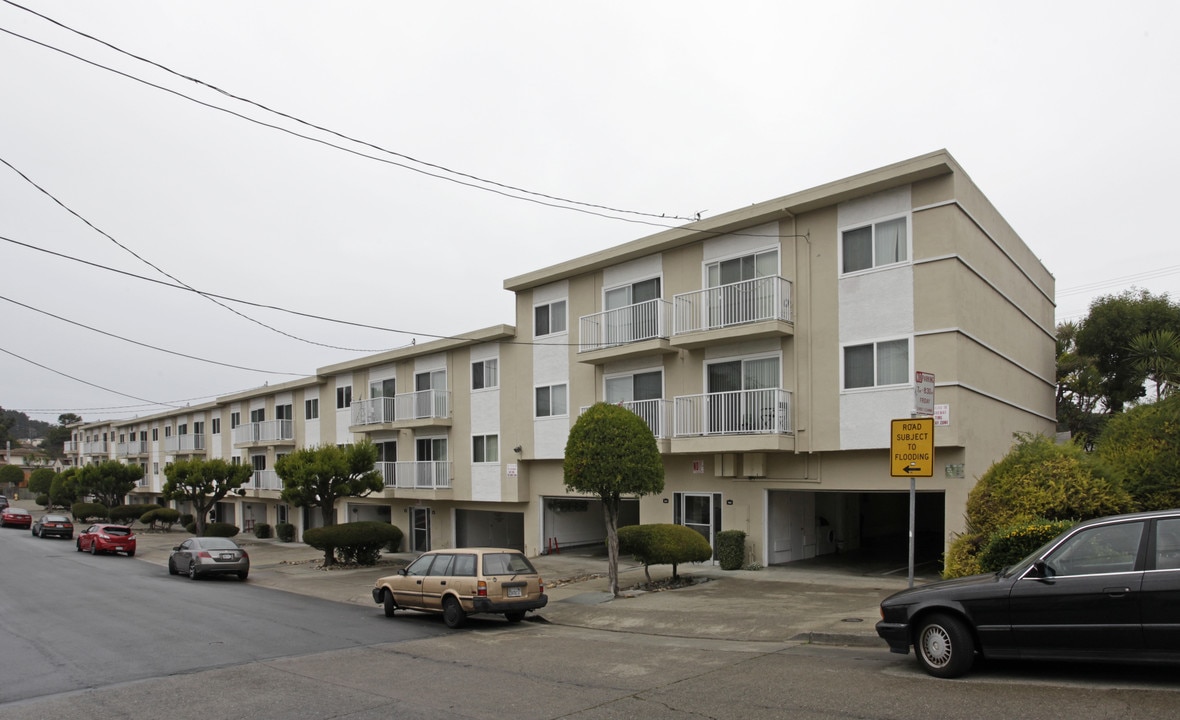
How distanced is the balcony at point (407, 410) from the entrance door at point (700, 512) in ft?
37.7

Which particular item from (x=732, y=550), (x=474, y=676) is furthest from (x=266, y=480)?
(x=474, y=676)

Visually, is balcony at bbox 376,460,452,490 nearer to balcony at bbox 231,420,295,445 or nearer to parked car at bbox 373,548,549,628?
balcony at bbox 231,420,295,445

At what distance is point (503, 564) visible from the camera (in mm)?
14977

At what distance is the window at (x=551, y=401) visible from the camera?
26125 mm

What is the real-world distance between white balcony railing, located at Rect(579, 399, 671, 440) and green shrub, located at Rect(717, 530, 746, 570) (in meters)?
3.18

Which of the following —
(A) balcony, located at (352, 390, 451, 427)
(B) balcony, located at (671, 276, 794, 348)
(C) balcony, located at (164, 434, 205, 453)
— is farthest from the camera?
(C) balcony, located at (164, 434, 205, 453)

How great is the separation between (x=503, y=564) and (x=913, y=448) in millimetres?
7523

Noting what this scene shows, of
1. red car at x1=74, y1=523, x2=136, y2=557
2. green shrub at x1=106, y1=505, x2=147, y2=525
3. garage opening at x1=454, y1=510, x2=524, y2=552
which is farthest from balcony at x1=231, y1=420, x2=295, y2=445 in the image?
garage opening at x1=454, y1=510, x2=524, y2=552

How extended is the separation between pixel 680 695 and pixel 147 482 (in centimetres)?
6853

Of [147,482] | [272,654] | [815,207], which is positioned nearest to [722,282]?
[815,207]

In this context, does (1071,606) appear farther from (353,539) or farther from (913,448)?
(353,539)

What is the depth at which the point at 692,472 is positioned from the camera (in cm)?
2222

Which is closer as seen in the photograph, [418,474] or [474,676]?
[474,676]

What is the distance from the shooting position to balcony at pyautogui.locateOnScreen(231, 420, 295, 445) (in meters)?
42.6
